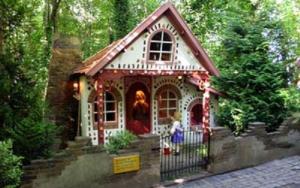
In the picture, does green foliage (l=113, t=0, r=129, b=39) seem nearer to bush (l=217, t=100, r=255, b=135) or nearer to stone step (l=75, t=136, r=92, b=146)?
bush (l=217, t=100, r=255, b=135)

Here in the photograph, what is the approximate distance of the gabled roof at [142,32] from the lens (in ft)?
36.3

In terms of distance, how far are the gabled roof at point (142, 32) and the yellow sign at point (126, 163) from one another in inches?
147

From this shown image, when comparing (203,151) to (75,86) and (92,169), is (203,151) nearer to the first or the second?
(92,169)

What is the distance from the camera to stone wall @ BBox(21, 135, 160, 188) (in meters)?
7.14

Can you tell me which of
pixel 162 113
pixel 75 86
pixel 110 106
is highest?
pixel 75 86

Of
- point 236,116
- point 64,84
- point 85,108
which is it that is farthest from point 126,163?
point 236,116

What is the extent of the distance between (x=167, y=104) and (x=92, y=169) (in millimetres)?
6647

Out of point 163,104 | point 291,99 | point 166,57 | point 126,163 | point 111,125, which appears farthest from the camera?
point 163,104

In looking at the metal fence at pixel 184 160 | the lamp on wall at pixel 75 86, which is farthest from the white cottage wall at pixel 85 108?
the metal fence at pixel 184 160

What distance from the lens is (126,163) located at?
8094 millimetres

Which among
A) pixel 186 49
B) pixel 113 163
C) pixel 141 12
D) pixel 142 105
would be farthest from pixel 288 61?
pixel 141 12

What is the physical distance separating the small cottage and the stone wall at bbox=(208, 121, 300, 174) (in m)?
2.46

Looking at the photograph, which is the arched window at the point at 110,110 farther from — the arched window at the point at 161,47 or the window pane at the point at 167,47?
the window pane at the point at 167,47

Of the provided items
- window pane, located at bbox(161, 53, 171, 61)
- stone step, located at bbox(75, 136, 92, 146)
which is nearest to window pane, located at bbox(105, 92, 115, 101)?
window pane, located at bbox(161, 53, 171, 61)
